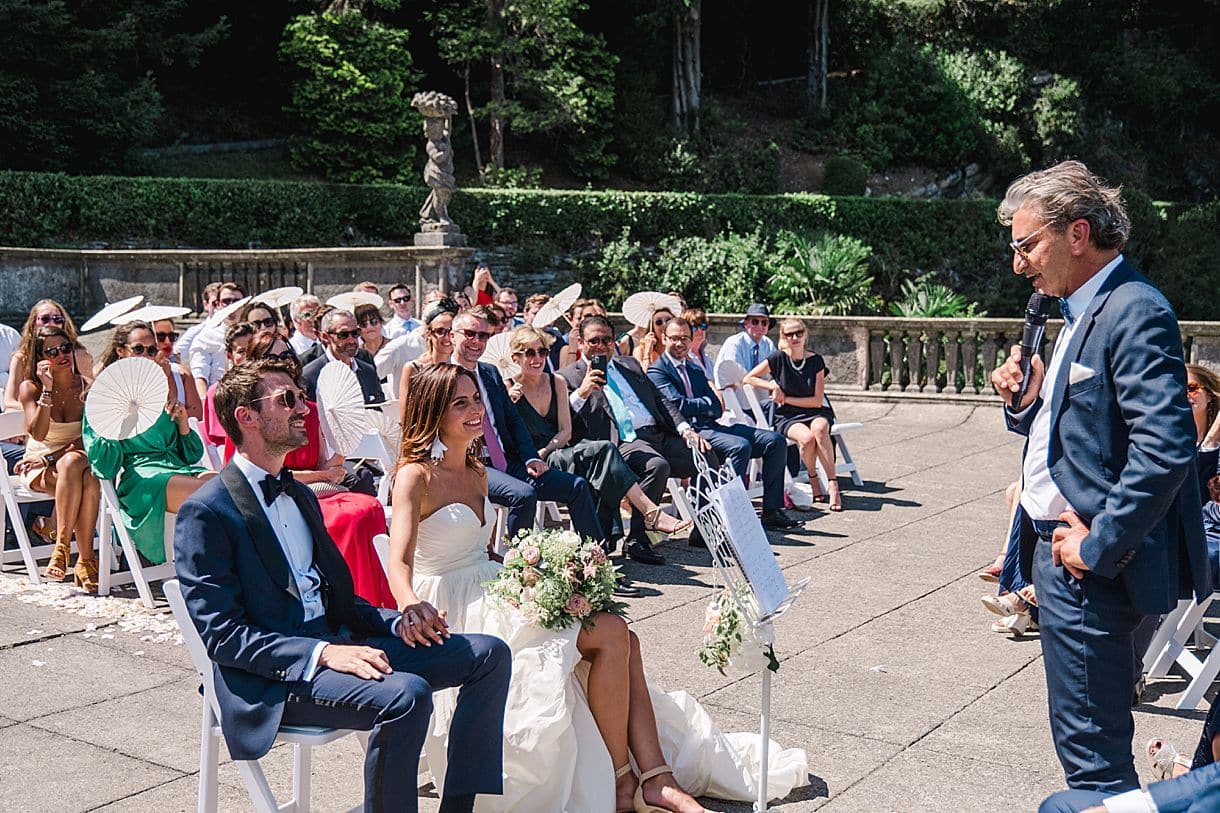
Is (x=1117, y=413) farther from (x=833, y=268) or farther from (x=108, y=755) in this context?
(x=833, y=268)

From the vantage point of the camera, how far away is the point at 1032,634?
671 cm

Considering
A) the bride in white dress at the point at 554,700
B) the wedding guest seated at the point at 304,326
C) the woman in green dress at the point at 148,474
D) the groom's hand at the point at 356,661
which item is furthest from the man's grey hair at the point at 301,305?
the groom's hand at the point at 356,661

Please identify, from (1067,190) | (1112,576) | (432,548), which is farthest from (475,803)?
(1067,190)

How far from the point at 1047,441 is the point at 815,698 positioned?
8.06ft

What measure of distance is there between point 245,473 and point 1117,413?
102 inches

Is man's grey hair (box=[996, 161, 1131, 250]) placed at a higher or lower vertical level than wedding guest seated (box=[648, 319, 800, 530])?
higher

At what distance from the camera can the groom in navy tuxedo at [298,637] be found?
149 inches

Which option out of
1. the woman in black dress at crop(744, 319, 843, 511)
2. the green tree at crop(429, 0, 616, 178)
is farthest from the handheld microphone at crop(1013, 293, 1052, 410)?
the green tree at crop(429, 0, 616, 178)

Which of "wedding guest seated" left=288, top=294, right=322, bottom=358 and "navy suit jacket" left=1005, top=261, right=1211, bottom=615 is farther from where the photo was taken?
"wedding guest seated" left=288, top=294, right=322, bottom=358

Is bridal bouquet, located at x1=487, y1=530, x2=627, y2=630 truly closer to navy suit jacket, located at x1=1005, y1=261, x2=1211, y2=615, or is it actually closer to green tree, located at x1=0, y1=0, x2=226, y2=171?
navy suit jacket, located at x1=1005, y1=261, x2=1211, y2=615

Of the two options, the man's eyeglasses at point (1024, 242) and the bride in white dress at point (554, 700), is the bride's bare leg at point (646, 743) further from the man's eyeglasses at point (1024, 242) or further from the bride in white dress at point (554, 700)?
the man's eyeglasses at point (1024, 242)

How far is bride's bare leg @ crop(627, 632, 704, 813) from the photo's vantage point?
4.34 meters

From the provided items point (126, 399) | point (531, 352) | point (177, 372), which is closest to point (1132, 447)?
point (531, 352)

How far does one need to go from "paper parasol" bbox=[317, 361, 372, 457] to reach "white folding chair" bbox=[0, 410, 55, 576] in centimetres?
202
